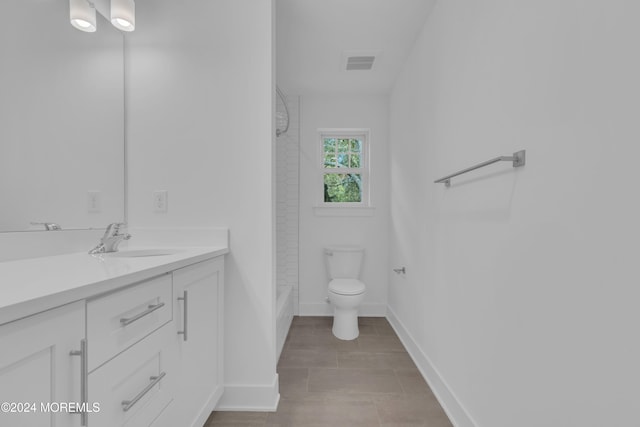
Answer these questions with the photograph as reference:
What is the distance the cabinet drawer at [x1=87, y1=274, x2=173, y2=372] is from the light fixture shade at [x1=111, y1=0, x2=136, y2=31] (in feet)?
4.31

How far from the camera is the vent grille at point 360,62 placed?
8.06ft

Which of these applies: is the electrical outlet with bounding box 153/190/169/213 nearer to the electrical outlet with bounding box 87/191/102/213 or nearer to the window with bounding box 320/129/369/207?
the electrical outlet with bounding box 87/191/102/213

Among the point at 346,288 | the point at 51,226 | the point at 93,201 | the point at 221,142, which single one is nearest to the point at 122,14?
the point at 221,142

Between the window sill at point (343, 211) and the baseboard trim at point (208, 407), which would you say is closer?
the baseboard trim at point (208, 407)

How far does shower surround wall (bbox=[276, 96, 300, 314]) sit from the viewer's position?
3123 millimetres

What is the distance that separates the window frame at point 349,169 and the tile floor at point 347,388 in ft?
4.44

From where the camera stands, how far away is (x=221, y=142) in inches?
64.1

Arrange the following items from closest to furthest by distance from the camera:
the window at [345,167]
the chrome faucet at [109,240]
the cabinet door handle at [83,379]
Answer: the cabinet door handle at [83,379]
the chrome faucet at [109,240]
the window at [345,167]

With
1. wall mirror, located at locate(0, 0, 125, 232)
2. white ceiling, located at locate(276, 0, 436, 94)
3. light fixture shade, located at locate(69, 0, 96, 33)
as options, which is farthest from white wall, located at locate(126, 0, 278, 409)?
white ceiling, located at locate(276, 0, 436, 94)

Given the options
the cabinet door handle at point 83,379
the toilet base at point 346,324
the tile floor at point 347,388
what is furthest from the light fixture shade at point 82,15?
the toilet base at point 346,324

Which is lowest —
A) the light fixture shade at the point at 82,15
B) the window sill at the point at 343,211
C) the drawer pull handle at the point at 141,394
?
the drawer pull handle at the point at 141,394

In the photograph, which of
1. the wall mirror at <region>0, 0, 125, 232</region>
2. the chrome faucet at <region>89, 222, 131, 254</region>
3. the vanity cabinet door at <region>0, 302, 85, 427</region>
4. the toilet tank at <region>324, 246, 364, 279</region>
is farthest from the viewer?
→ the toilet tank at <region>324, 246, 364, 279</region>

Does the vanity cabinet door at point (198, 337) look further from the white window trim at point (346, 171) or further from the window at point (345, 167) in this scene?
the window at point (345, 167)

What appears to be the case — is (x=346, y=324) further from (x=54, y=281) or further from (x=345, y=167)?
(x=54, y=281)
